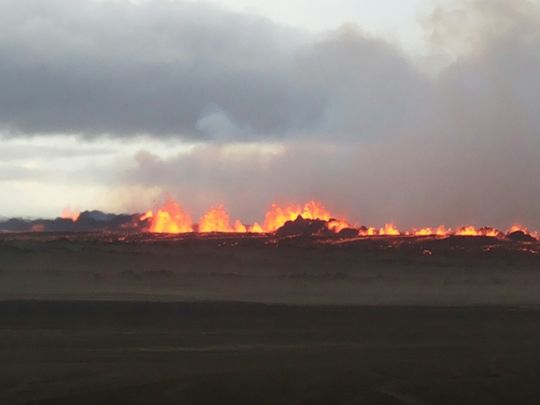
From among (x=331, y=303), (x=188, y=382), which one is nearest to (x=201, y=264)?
(x=331, y=303)

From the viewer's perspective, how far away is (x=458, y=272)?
42.3 m

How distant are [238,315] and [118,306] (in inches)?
173

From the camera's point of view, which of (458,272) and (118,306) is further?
(458,272)

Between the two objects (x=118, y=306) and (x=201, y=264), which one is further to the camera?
(x=201, y=264)

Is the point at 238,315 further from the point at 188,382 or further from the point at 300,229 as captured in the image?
the point at 300,229

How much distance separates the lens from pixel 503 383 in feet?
46.1

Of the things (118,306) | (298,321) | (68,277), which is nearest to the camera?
(298,321)

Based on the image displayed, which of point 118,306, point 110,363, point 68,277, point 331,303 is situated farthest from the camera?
point 68,277

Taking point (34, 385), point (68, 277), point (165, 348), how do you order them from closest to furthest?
point (34, 385), point (165, 348), point (68, 277)

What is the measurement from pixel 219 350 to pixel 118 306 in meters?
10.3

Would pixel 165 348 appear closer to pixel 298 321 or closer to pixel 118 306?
pixel 298 321

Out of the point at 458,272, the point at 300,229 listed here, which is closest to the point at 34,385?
the point at 458,272

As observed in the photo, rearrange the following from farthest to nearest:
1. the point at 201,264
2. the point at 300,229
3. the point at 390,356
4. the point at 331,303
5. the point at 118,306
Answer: the point at 300,229 → the point at 201,264 → the point at 331,303 → the point at 118,306 → the point at 390,356

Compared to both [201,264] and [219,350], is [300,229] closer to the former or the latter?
[201,264]
